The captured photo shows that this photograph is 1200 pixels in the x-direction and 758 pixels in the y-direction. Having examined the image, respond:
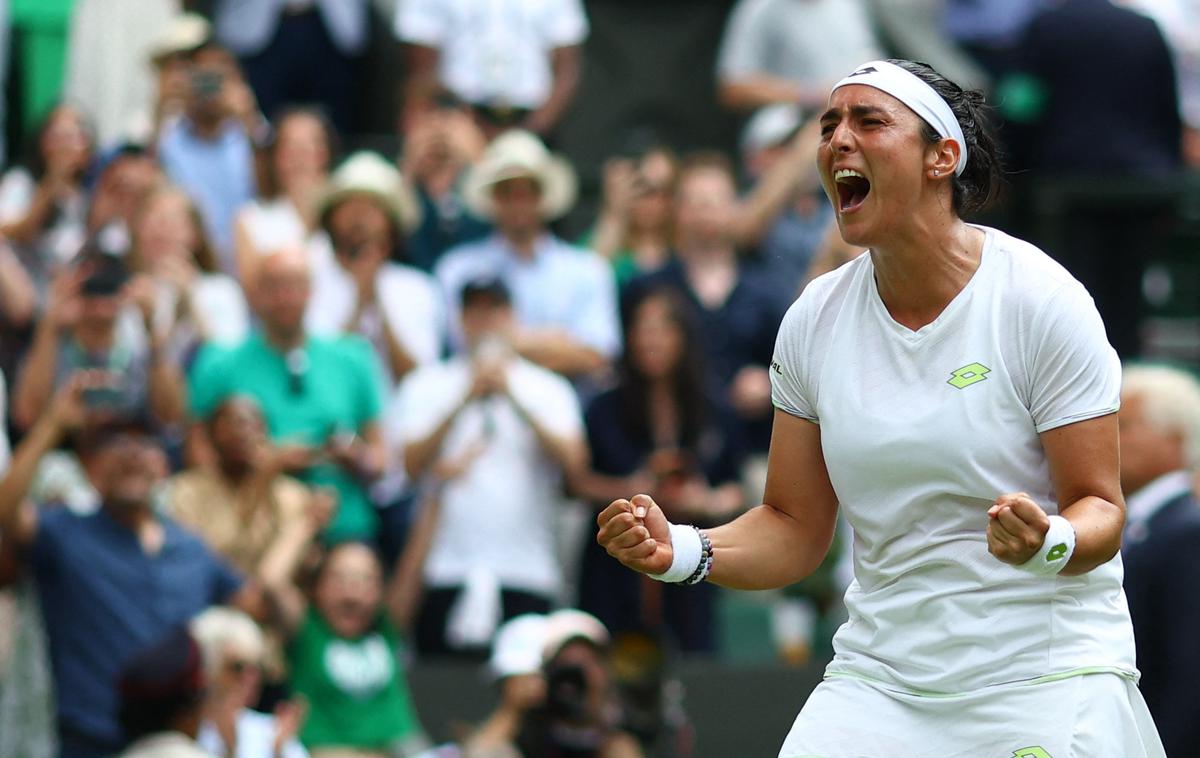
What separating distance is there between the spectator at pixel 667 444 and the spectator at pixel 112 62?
11.8 feet

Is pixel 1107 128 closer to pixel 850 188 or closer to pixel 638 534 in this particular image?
pixel 850 188

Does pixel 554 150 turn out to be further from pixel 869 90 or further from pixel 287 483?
pixel 869 90

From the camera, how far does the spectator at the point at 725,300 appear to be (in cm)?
921

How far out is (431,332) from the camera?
9.32 metres

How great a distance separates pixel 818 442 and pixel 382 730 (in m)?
3.83

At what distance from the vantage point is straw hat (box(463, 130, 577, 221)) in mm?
9570

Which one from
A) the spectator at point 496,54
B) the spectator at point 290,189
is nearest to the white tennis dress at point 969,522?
the spectator at point 290,189

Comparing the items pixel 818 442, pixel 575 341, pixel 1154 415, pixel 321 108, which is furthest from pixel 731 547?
pixel 321 108

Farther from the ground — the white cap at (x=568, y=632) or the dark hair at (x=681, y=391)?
the dark hair at (x=681, y=391)

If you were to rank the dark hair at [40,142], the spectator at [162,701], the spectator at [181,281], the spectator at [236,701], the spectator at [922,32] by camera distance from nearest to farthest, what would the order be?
the spectator at [162,701]
the spectator at [236,701]
the spectator at [181,281]
the dark hair at [40,142]
the spectator at [922,32]

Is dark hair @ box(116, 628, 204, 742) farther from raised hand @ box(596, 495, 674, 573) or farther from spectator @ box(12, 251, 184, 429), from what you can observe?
raised hand @ box(596, 495, 674, 573)

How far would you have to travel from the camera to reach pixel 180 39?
33.6 feet

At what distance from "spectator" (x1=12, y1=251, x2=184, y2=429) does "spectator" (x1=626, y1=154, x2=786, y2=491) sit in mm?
2046

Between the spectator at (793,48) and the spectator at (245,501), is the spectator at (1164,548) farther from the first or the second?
the spectator at (793,48)
